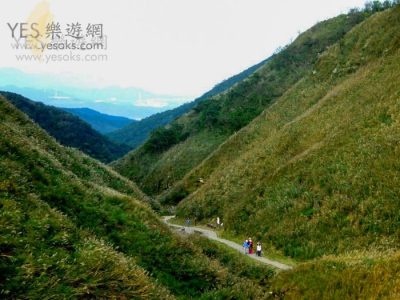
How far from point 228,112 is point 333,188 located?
58.6 metres

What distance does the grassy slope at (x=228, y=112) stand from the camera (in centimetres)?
6888

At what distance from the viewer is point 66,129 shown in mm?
134875

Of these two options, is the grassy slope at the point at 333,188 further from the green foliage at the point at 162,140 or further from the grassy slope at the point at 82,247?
the green foliage at the point at 162,140

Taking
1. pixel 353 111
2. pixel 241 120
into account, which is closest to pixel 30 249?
pixel 353 111

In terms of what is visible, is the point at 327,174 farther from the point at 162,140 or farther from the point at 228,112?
the point at 162,140

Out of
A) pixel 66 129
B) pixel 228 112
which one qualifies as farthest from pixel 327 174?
pixel 66 129

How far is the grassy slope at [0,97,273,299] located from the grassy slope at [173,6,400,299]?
3125 millimetres

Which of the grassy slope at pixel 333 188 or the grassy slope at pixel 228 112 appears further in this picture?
the grassy slope at pixel 228 112

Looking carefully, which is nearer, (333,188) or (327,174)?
(333,188)

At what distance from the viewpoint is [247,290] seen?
34.9ft

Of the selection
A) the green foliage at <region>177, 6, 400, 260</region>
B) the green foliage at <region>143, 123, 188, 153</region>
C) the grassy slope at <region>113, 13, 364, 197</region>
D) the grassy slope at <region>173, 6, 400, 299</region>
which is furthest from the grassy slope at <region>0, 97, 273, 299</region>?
the green foliage at <region>143, 123, 188, 153</region>

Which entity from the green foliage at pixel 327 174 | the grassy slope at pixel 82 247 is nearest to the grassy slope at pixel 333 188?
the green foliage at pixel 327 174

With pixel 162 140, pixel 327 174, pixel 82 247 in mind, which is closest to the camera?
pixel 82 247

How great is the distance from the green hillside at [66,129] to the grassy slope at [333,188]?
Result: 96.1 metres
